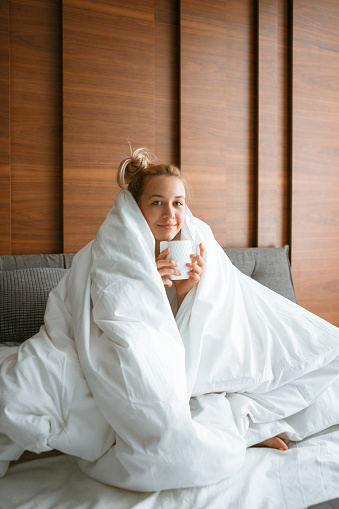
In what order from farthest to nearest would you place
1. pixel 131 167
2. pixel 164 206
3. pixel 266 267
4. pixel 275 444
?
1. pixel 266 267
2. pixel 131 167
3. pixel 164 206
4. pixel 275 444

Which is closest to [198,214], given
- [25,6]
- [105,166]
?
[105,166]

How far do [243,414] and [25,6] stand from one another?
207 cm

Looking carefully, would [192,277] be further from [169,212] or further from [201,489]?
[201,489]

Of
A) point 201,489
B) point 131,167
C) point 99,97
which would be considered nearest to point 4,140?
point 99,97

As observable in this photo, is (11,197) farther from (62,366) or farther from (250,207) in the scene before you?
(250,207)

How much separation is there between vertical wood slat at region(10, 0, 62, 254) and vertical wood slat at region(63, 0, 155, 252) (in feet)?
0.20

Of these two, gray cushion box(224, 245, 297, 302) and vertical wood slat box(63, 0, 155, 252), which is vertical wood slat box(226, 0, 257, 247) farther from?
vertical wood slat box(63, 0, 155, 252)

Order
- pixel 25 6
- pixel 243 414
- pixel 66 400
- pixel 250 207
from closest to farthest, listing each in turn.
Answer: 1. pixel 66 400
2. pixel 243 414
3. pixel 25 6
4. pixel 250 207

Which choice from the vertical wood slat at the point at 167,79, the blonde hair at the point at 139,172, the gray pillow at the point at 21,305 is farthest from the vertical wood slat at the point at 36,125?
the blonde hair at the point at 139,172

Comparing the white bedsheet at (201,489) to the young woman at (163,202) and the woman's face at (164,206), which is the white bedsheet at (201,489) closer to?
the young woman at (163,202)

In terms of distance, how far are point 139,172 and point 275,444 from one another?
1.04 metres

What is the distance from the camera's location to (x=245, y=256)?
7.06 feet

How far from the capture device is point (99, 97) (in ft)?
6.89

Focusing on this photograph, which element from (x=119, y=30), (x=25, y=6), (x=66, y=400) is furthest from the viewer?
(x=119, y=30)
